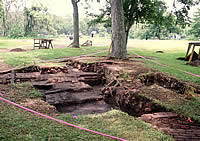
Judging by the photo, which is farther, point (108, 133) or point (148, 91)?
point (148, 91)

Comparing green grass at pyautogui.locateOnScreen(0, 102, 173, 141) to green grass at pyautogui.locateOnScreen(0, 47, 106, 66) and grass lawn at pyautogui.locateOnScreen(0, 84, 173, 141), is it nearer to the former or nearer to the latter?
grass lawn at pyautogui.locateOnScreen(0, 84, 173, 141)

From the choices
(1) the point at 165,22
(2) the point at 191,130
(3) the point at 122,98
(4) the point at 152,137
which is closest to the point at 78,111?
(3) the point at 122,98

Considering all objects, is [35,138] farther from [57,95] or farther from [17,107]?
[57,95]

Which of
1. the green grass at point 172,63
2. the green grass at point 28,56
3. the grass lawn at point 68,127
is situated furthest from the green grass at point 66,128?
the green grass at point 28,56

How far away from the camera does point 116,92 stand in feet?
17.1

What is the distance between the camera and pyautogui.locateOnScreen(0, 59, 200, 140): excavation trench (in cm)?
341

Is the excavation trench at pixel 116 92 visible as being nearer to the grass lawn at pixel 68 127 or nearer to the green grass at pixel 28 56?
the grass lawn at pixel 68 127

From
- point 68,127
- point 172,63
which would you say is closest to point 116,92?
point 68,127

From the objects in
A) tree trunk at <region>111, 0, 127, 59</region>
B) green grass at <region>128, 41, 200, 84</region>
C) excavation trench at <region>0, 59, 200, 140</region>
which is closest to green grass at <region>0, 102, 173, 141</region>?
excavation trench at <region>0, 59, 200, 140</region>

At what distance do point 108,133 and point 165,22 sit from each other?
14.9 m

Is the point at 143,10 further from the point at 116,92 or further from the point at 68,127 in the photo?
the point at 68,127

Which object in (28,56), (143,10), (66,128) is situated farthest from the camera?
(143,10)

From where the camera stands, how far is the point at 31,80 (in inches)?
243

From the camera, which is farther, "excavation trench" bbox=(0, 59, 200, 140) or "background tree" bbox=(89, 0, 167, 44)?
"background tree" bbox=(89, 0, 167, 44)
